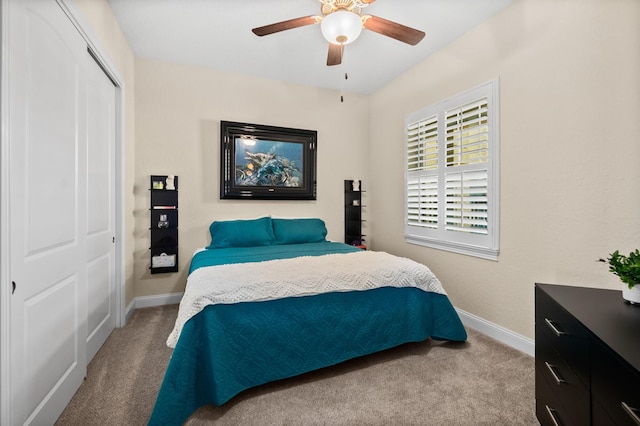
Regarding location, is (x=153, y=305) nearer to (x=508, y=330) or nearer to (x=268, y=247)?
(x=268, y=247)

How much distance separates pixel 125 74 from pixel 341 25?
2247 mm

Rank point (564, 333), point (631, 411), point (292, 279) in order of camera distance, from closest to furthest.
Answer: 1. point (631, 411)
2. point (564, 333)
3. point (292, 279)

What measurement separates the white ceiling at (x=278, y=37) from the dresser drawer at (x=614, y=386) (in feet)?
8.46

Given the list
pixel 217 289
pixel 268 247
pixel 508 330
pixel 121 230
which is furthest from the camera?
pixel 268 247

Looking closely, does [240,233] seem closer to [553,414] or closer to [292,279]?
[292,279]

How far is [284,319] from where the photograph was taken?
1826mm

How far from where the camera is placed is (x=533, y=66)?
7.17 feet

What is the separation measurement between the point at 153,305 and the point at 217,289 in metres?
2.07

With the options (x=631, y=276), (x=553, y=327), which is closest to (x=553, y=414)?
(x=553, y=327)

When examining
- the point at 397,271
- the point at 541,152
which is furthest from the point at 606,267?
the point at 397,271

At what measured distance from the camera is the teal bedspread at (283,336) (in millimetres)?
1560

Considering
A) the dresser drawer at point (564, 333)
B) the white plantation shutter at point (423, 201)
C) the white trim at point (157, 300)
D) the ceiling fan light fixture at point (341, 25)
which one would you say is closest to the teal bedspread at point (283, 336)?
the dresser drawer at point (564, 333)

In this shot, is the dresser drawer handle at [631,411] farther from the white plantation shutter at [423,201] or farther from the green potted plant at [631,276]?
the white plantation shutter at [423,201]

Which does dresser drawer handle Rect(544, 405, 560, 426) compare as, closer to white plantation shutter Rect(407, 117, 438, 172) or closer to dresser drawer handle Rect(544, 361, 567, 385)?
dresser drawer handle Rect(544, 361, 567, 385)
